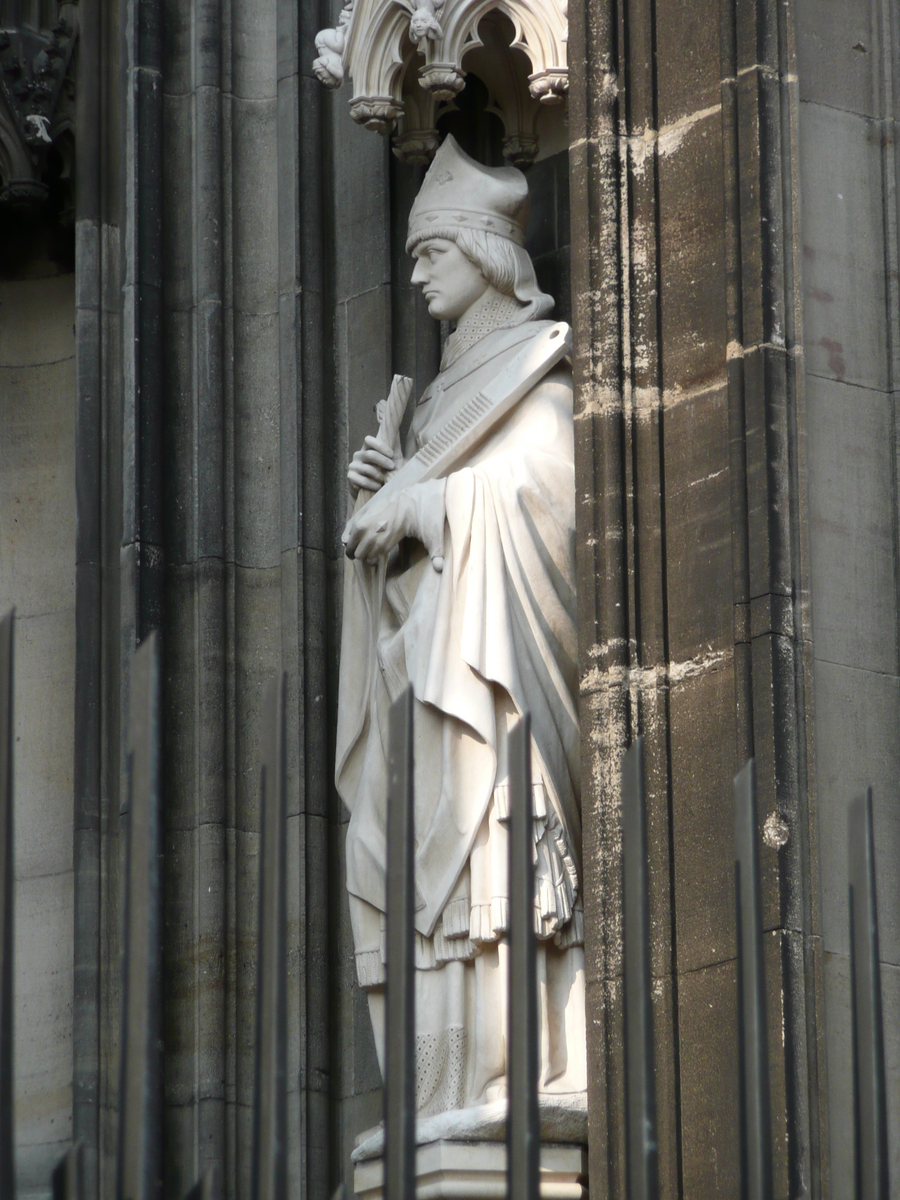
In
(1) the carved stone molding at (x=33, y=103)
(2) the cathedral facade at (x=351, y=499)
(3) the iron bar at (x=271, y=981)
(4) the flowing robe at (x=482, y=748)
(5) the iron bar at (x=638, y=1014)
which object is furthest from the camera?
(1) the carved stone molding at (x=33, y=103)

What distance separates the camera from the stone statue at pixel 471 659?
569cm

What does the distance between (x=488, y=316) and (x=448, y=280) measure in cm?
13

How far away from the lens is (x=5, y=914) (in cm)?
252

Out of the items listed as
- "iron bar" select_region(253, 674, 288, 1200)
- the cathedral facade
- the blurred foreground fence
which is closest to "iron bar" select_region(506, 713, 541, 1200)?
the blurred foreground fence

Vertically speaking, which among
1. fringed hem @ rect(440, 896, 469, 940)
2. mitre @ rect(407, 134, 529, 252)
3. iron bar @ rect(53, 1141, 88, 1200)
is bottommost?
iron bar @ rect(53, 1141, 88, 1200)

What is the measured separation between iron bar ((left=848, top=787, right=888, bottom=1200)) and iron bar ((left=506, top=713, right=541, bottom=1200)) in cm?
40

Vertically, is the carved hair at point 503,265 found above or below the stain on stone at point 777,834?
above

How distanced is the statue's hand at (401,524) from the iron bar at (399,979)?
335 centimetres

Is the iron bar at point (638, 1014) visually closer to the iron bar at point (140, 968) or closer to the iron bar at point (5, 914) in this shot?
the iron bar at point (140, 968)

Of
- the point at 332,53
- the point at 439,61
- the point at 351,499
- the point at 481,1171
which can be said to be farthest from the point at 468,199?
the point at 481,1171

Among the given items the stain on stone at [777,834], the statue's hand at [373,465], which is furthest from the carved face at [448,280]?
the stain on stone at [777,834]

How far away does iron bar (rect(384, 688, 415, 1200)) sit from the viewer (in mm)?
2625

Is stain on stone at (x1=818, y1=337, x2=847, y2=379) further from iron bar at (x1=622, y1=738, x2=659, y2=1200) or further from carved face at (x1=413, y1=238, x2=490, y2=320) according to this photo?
iron bar at (x1=622, y1=738, x2=659, y2=1200)

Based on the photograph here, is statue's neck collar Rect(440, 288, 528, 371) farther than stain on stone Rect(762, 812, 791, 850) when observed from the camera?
Yes
